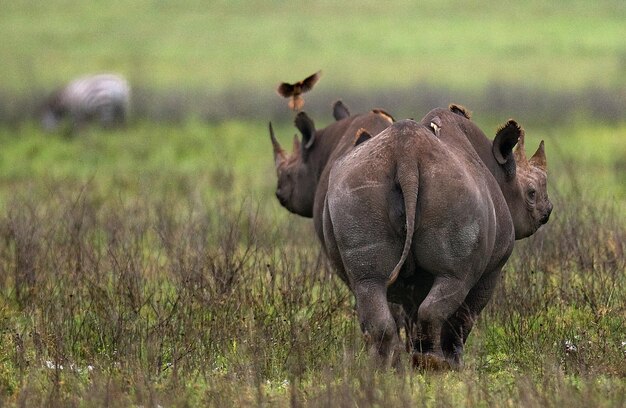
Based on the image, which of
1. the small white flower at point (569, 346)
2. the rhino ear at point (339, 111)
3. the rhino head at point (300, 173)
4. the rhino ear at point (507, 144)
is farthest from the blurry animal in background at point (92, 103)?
the small white flower at point (569, 346)

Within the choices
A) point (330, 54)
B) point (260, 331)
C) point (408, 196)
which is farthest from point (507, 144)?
point (330, 54)

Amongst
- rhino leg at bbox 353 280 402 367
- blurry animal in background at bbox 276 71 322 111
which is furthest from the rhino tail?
blurry animal in background at bbox 276 71 322 111

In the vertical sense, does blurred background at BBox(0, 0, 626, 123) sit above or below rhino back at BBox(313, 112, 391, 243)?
below

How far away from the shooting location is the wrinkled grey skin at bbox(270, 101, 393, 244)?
29.0 feet

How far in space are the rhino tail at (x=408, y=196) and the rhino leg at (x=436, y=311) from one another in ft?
0.83

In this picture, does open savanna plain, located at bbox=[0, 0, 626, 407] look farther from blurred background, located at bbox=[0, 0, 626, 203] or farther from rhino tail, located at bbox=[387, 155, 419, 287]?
rhino tail, located at bbox=[387, 155, 419, 287]

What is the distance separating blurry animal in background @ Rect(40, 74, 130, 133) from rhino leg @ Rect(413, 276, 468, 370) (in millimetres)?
18210

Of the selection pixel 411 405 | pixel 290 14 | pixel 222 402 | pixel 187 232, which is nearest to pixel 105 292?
pixel 187 232

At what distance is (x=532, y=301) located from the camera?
9.29m

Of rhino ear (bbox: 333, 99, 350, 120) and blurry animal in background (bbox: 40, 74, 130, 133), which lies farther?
blurry animal in background (bbox: 40, 74, 130, 133)

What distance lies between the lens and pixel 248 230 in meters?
10.4

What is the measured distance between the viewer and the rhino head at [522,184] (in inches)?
331

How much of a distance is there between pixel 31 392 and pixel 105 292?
2.39 metres

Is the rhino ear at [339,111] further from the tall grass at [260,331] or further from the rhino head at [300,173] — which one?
the tall grass at [260,331]
